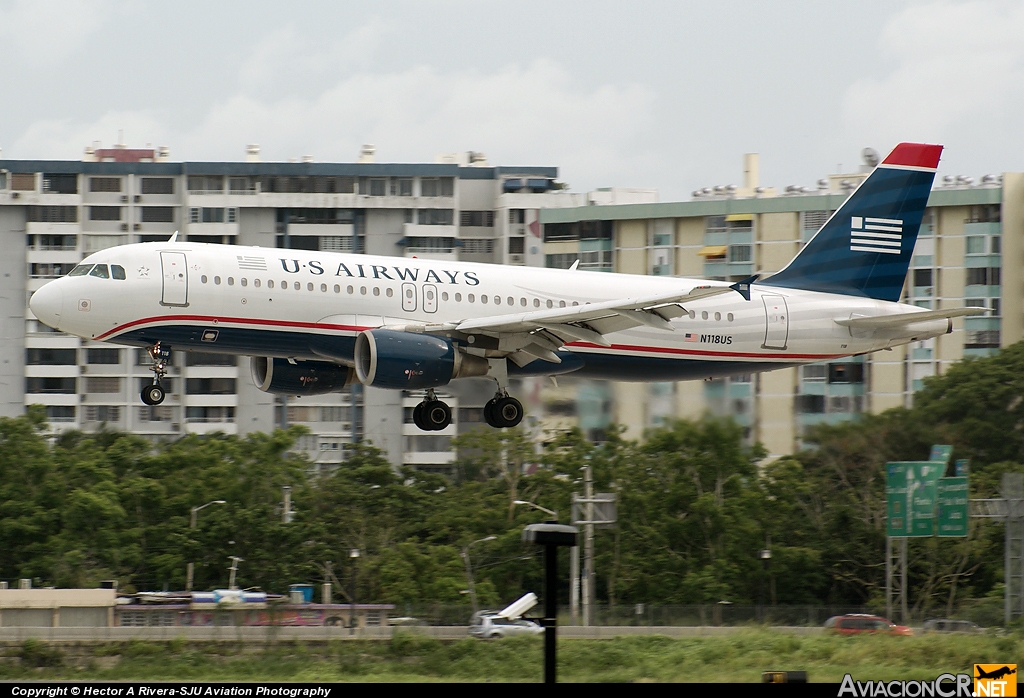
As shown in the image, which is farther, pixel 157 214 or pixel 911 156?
pixel 157 214

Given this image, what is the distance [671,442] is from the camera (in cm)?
5269

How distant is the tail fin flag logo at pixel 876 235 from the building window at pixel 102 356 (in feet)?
255

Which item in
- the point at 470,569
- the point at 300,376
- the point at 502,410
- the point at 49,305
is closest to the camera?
the point at 49,305

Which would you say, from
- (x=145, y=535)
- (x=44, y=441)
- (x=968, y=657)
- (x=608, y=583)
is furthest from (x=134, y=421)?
(x=968, y=657)

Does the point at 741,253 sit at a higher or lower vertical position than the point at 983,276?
higher

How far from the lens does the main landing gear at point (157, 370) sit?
3588cm

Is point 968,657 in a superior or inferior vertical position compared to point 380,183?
inferior

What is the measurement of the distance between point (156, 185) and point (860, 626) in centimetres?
8252

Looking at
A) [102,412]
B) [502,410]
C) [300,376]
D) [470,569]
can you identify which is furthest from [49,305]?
[102,412]

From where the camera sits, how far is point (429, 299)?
3681 centimetres

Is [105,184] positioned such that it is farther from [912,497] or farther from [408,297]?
[408,297]

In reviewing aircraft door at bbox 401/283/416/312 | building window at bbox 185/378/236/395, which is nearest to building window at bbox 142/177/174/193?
building window at bbox 185/378/236/395

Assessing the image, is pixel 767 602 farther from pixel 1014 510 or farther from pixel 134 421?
pixel 134 421

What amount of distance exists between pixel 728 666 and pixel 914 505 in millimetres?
29824
